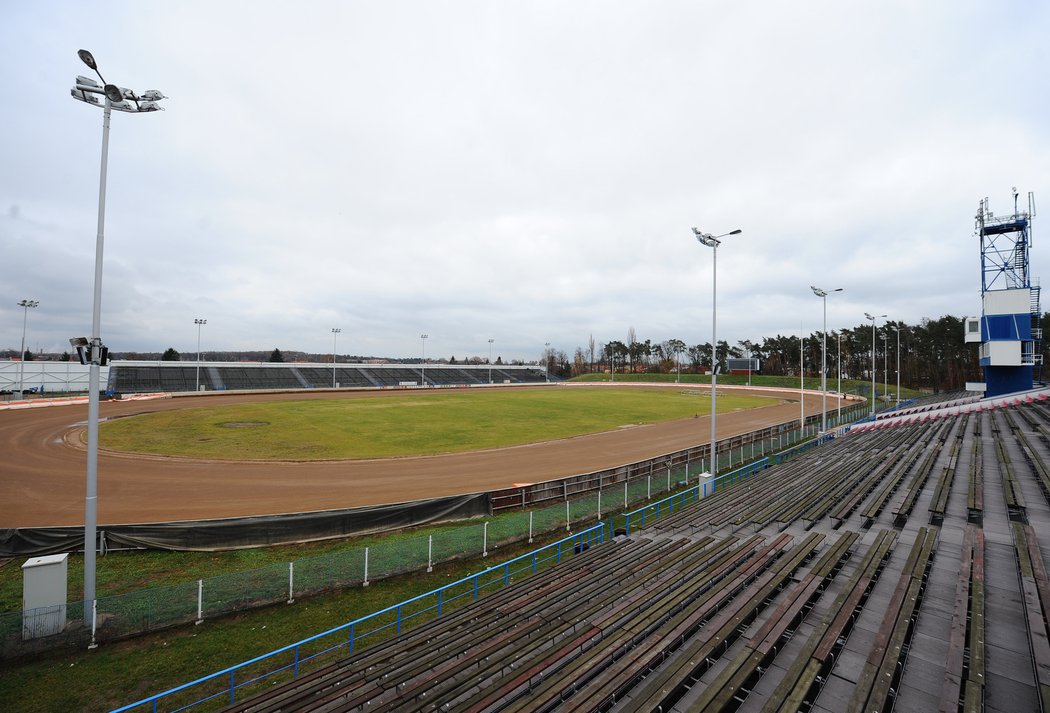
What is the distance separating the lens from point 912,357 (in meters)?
99.1

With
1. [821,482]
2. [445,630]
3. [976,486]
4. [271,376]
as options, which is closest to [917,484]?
[976,486]

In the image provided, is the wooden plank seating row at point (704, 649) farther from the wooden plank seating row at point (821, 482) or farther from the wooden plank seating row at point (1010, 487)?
the wooden plank seating row at point (1010, 487)

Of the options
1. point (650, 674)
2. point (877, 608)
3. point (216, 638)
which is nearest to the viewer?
point (650, 674)

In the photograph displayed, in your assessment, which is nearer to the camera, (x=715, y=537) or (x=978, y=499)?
(x=715, y=537)

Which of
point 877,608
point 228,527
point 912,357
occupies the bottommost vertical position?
point 228,527

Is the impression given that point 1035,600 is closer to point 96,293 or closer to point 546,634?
point 546,634

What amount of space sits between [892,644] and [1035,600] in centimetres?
394

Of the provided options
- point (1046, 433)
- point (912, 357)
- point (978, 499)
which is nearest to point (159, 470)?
point (978, 499)

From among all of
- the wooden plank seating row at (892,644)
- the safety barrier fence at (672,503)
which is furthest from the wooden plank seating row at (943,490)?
the safety barrier fence at (672,503)

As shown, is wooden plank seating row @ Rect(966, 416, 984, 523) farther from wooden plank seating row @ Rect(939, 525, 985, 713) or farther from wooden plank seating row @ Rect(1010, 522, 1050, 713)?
wooden plank seating row @ Rect(939, 525, 985, 713)

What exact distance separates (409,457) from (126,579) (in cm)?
1691

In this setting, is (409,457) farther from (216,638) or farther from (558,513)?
(216,638)

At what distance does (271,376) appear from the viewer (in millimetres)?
92500

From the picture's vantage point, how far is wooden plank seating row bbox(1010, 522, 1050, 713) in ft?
21.5
